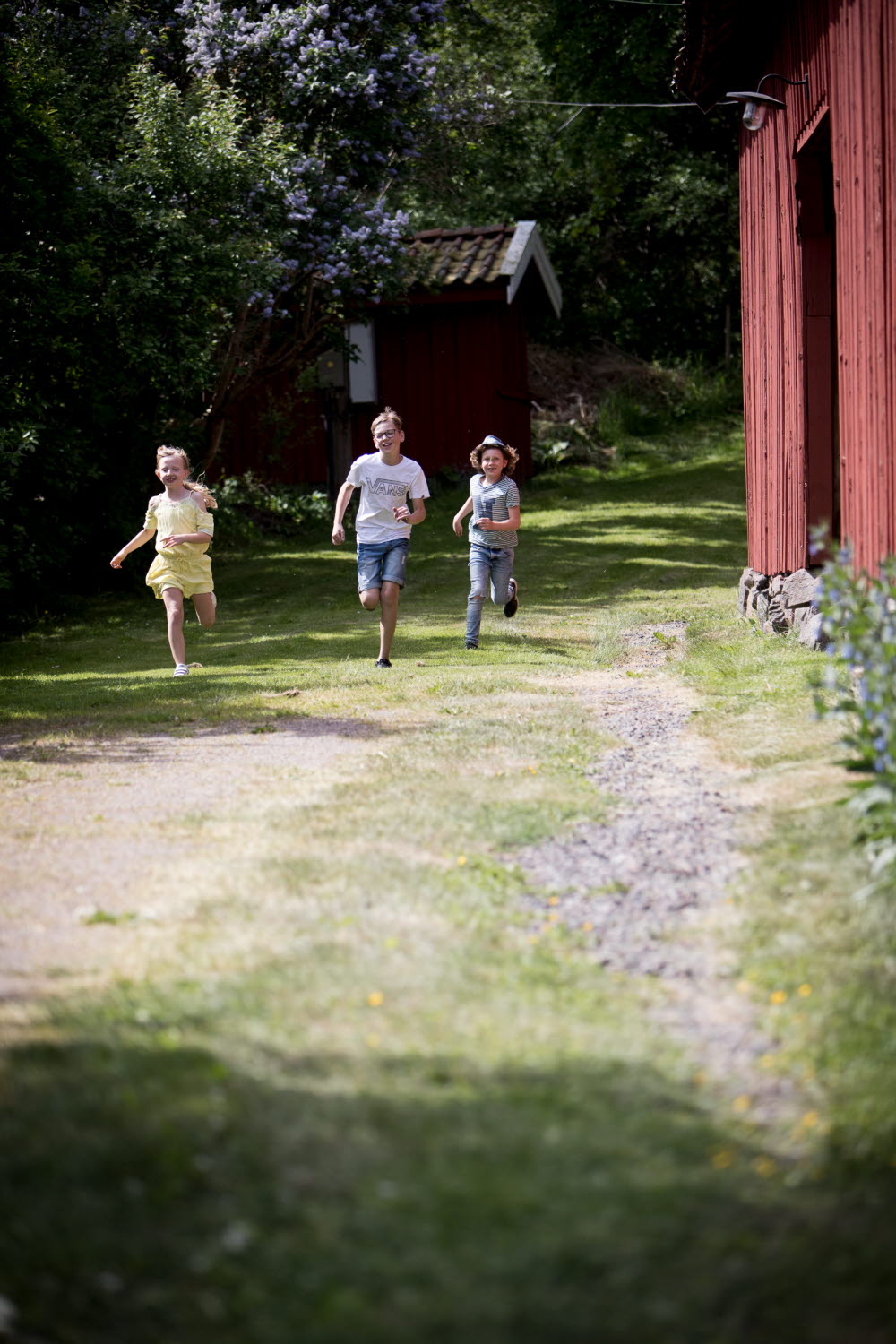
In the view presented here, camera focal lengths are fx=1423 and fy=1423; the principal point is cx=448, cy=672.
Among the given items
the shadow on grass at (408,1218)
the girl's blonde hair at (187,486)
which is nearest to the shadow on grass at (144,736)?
the girl's blonde hair at (187,486)

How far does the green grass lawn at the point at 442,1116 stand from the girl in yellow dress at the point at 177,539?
418cm

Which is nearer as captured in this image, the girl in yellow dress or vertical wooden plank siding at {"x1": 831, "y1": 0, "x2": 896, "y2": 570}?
vertical wooden plank siding at {"x1": 831, "y1": 0, "x2": 896, "y2": 570}

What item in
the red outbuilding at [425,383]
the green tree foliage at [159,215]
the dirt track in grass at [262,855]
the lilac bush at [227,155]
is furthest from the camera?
the red outbuilding at [425,383]

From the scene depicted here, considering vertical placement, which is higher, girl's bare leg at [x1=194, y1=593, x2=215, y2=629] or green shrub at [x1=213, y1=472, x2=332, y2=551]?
green shrub at [x1=213, y1=472, x2=332, y2=551]

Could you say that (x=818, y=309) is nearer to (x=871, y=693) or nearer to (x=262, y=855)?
(x=871, y=693)

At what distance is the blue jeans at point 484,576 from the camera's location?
10062mm

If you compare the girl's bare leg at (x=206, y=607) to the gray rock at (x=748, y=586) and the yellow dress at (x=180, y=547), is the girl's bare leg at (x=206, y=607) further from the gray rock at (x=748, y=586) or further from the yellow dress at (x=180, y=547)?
the gray rock at (x=748, y=586)

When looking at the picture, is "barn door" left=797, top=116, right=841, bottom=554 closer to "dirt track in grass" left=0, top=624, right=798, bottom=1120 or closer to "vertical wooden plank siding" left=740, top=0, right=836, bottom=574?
"vertical wooden plank siding" left=740, top=0, right=836, bottom=574

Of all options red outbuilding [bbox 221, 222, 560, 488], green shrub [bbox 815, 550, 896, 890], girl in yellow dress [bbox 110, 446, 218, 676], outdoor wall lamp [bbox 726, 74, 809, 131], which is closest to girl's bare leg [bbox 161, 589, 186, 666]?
girl in yellow dress [bbox 110, 446, 218, 676]

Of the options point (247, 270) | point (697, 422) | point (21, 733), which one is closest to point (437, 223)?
point (697, 422)

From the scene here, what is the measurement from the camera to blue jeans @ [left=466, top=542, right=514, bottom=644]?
396 inches

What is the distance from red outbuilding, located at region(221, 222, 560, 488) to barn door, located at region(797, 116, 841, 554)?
523 inches

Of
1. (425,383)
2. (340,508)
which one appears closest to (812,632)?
(340,508)

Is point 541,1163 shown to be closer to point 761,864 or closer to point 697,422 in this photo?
point 761,864
